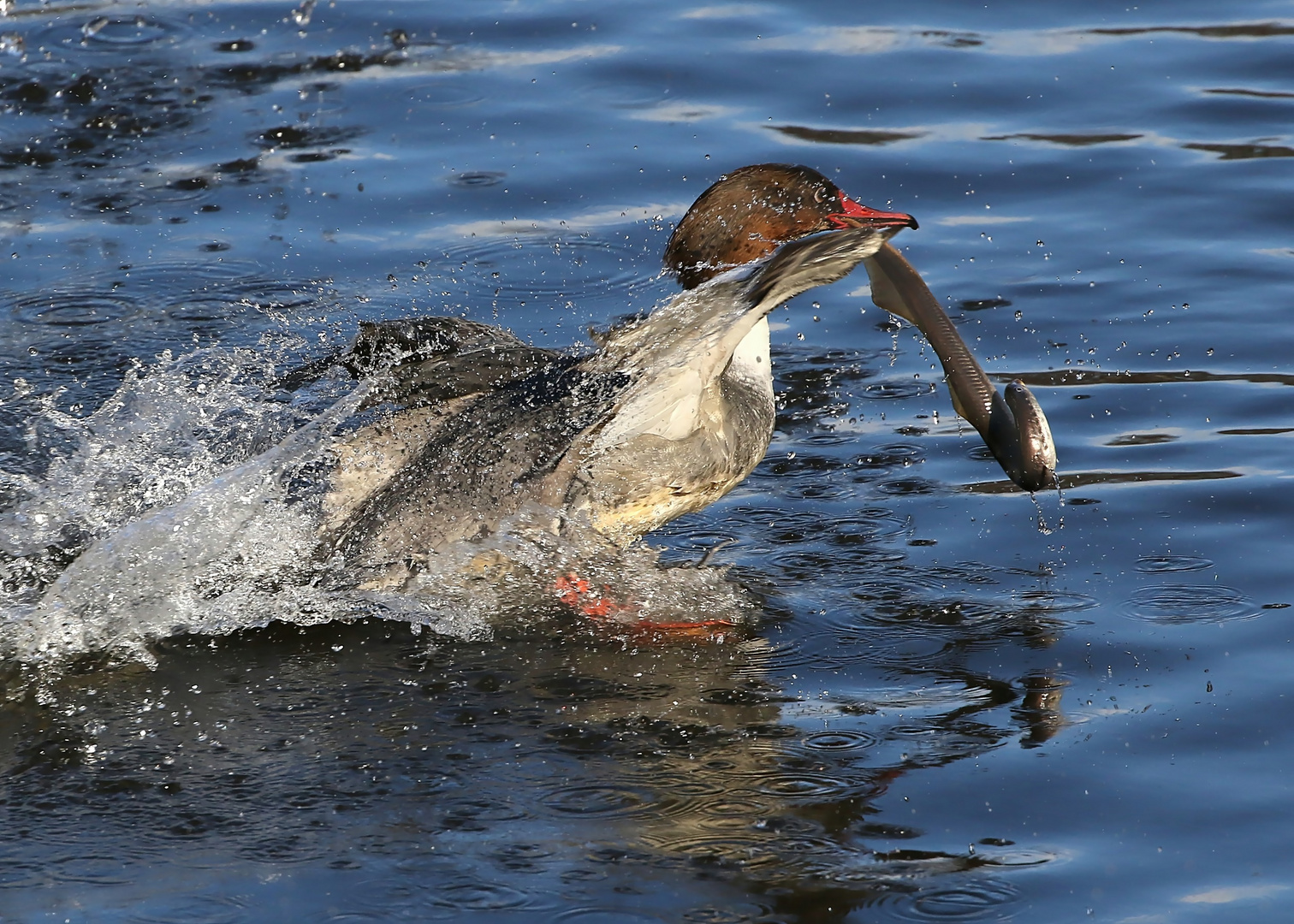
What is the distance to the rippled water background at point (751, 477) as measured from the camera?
3.70 metres

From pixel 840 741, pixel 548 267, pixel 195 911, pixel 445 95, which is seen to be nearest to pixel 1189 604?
pixel 840 741

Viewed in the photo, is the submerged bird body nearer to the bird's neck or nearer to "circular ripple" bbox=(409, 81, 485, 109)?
the bird's neck

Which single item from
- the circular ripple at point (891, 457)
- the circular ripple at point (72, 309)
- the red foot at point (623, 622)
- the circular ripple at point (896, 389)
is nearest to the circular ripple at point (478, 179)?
the circular ripple at point (72, 309)

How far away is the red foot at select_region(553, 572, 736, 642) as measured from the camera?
501 centimetres

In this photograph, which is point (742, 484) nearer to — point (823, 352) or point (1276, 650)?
point (823, 352)

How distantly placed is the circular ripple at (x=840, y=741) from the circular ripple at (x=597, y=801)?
537 mm

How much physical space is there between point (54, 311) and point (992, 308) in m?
4.29

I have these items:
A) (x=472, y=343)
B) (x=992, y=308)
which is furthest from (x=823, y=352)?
(x=472, y=343)

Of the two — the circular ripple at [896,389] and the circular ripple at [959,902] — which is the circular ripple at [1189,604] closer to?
the circular ripple at [959,902]

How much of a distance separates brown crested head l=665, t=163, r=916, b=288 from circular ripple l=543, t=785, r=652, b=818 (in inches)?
78.1

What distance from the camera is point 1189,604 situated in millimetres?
4895

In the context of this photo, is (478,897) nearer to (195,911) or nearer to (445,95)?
(195,911)

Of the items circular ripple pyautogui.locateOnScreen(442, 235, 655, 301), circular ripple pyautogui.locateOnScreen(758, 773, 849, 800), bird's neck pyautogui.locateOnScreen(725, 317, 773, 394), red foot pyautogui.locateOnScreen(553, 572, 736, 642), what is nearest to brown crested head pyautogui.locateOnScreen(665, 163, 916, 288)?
bird's neck pyautogui.locateOnScreen(725, 317, 773, 394)

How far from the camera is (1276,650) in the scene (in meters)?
4.57
